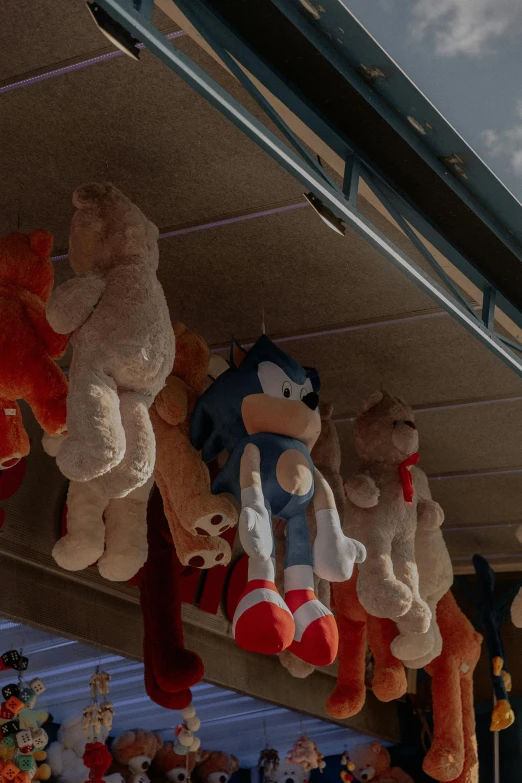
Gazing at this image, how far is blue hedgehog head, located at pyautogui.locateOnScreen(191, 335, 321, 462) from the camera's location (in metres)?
3.10

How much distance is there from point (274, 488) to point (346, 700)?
4.51 ft

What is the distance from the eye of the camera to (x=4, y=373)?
2795mm

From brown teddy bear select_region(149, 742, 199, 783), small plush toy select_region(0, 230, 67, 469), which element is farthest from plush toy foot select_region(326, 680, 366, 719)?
brown teddy bear select_region(149, 742, 199, 783)

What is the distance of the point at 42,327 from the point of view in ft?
9.53

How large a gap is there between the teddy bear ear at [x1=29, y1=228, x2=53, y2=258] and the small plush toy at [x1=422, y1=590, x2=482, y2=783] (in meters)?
2.59

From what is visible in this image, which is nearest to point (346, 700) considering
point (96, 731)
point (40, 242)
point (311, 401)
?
point (311, 401)

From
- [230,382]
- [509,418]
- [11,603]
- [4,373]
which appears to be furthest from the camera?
[509,418]

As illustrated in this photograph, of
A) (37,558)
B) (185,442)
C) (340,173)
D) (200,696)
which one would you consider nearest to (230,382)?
(185,442)

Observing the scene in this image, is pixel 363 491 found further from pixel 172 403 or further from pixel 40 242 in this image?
pixel 40 242

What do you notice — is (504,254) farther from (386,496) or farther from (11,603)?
(11,603)

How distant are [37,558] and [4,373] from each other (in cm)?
151

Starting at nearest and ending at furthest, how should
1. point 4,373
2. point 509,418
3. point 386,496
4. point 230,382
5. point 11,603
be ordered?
point 4,373, point 230,382, point 386,496, point 11,603, point 509,418

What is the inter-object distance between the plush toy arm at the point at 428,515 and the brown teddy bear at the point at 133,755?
2.83m

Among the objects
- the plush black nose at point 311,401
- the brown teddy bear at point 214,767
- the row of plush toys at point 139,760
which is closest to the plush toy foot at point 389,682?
the plush black nose at point 311,401
